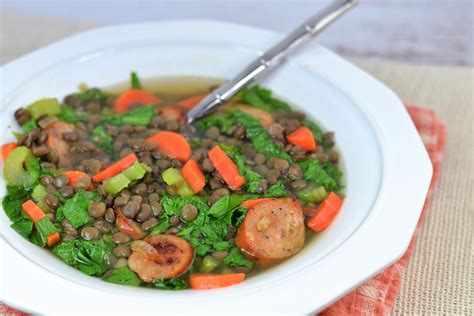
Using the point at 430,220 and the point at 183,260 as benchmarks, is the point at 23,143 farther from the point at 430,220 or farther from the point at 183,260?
the point at 430,220

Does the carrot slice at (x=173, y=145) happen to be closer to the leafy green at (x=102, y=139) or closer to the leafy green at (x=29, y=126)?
the leafy green at (x=102, y=139)

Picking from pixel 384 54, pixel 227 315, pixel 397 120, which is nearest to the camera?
pixel 227 315

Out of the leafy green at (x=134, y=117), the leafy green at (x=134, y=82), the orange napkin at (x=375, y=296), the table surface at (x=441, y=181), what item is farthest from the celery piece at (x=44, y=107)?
the orange napkin at (x=375, y=296)

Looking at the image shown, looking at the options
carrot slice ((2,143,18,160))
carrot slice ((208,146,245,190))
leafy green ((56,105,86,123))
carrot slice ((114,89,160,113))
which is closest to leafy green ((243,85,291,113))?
carrot slice ((114,89,160,113))

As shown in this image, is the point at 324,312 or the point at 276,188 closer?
the point at 324,312

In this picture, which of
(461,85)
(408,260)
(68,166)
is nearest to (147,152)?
(68,166)
